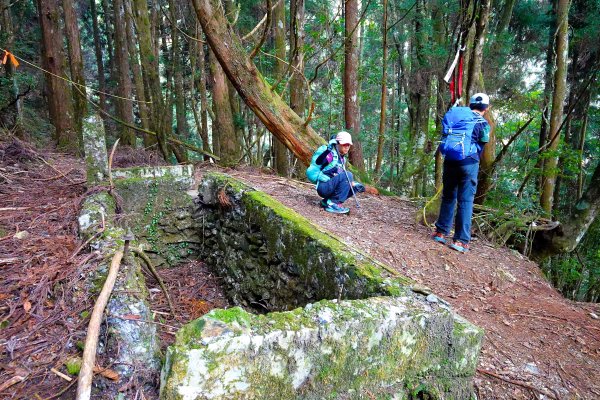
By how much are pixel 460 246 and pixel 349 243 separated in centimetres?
161

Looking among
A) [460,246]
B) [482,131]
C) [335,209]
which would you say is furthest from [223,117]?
[460,246]

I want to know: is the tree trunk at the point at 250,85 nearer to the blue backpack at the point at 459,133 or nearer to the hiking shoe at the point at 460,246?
the blue backpack at the point at 459,133

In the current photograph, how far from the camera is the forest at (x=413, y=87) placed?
18.6 ft

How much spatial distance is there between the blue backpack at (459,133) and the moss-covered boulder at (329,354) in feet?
8.26

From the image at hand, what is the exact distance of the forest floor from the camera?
2.24m

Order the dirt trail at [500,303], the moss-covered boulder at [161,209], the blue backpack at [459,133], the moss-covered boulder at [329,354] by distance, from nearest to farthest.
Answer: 1. the moss-covered boulder at [329,354]
2. the dirt trail at [500,303]
3. the blue backpack at [459,133]
4. the moss-covered boulder at [161,209]

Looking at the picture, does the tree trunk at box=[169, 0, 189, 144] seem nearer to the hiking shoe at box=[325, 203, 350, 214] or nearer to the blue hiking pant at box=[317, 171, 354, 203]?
the blue hiking pant at box=[317, 171, 354, 203]

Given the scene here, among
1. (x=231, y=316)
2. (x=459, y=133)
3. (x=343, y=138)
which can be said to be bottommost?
(x=231, y=316)

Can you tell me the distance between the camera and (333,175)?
5.50 meters

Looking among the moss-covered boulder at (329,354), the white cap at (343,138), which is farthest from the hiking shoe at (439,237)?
the moss-covered boulder at (329,354)

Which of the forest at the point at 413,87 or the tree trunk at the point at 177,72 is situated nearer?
the forest at the point at 413,87

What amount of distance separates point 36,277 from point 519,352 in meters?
3.70

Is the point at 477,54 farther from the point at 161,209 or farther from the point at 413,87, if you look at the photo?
the point at 413,87

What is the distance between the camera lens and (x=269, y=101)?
249 inches
